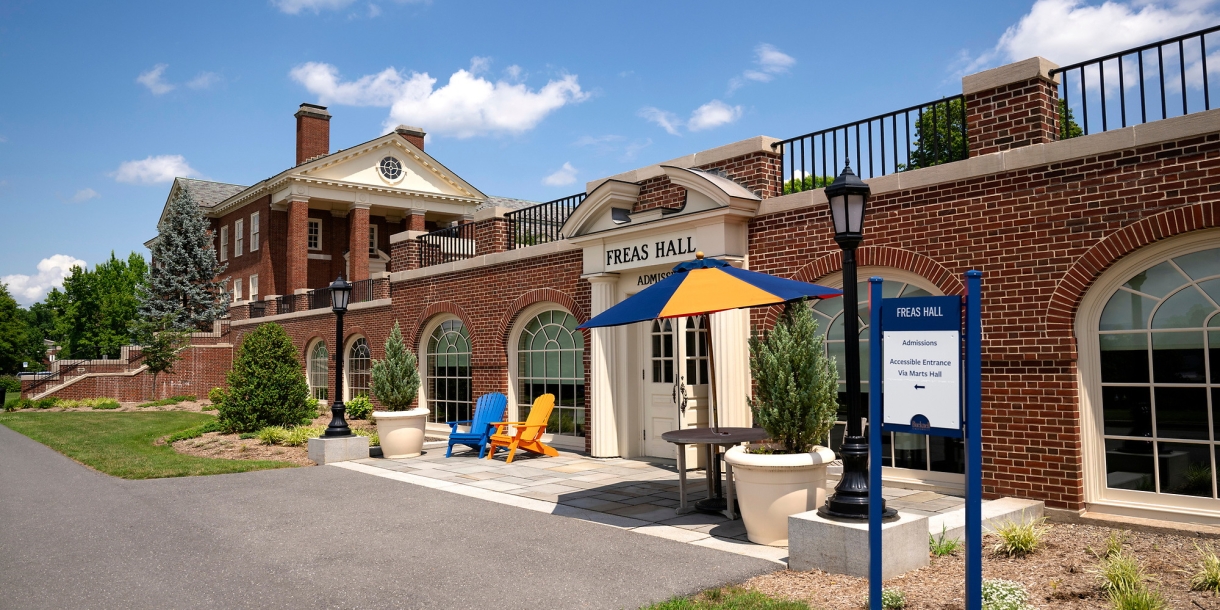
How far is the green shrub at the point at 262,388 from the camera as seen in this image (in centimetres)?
1580

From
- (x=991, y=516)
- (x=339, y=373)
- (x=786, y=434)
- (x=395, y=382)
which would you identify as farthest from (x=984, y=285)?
(x=339, y=373)

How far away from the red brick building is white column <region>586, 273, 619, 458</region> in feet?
0.09

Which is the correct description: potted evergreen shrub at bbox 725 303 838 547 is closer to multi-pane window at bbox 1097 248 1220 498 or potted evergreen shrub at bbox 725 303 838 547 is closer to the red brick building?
the red brick building

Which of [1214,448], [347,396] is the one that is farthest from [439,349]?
[1214,448]

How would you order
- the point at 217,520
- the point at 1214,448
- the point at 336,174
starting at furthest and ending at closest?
the point at 336,174, the point at 217,520, the point at 1214,448

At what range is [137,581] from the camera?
5711 mm

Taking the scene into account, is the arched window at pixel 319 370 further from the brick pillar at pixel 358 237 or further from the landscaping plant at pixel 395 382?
the landscaping plant at pixel 395 382

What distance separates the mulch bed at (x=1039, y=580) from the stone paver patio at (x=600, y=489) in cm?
81

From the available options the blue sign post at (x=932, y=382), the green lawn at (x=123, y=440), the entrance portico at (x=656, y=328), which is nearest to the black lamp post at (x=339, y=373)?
the green lawn at (x=123, y=440)

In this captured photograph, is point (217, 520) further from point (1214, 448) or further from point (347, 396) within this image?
point (347, 396)

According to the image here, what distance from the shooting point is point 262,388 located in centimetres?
1587

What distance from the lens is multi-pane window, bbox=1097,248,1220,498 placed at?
6520 mm

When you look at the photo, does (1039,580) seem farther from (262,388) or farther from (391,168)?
(391,168)

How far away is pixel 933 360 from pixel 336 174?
3051 centimetres
